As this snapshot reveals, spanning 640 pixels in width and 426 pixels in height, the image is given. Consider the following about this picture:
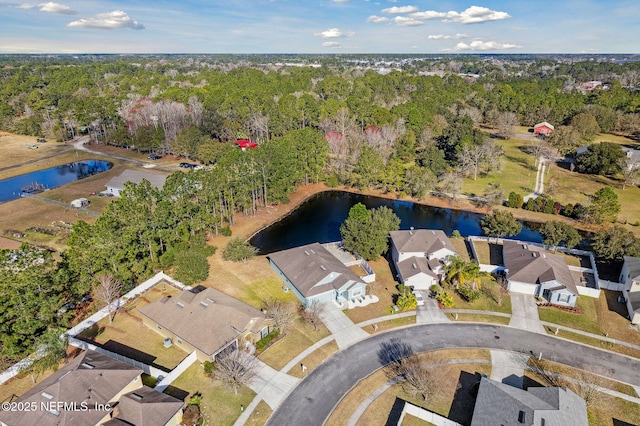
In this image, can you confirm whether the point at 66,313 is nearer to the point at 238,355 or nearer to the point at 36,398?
the point at 36,398

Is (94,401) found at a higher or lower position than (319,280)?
lower

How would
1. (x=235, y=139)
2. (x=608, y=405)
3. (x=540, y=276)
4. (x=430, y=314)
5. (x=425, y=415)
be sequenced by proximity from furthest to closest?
(x=235, y=139)
(x=540, y=276)
(x=430, y=314)
(x=608, y=405)
(x=425, y=415)

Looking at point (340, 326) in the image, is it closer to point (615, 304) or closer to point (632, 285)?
point (615, 304)

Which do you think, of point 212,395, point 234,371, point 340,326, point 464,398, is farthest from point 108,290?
point 464,398

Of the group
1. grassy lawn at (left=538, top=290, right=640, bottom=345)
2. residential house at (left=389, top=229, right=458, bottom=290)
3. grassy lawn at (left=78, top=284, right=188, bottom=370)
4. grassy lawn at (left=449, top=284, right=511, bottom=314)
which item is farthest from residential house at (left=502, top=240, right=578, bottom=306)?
grassy lawn at (left=78, top=284, right=188, bottom=370)

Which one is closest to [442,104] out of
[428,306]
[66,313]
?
[428,306]

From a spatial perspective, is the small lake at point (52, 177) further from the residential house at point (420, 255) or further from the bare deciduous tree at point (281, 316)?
the residential house at point (420, 255)

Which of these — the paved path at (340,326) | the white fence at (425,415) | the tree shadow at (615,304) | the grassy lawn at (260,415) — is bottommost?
the grassy lawn at (260,415)

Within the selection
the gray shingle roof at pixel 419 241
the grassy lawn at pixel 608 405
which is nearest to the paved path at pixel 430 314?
the gray shingle roof at pixel 419 241
